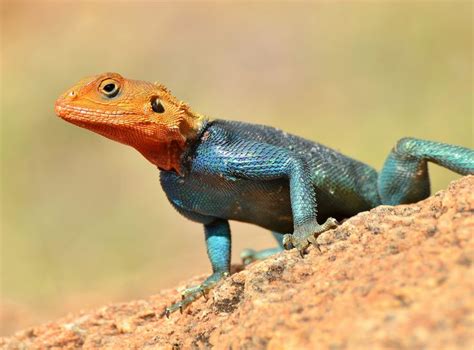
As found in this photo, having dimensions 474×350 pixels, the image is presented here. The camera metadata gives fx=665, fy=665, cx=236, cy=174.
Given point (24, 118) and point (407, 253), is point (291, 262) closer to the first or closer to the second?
point (407, 253)

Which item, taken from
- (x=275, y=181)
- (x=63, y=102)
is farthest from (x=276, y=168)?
(x=63, y=102)

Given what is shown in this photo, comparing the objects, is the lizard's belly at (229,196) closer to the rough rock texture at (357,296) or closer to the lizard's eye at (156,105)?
the lizard's eye at (156,105)

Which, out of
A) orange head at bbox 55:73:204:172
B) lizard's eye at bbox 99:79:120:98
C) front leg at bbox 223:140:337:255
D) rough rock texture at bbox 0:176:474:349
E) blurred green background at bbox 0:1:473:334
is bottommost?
rough rock texture at bbox 0:176:474:349

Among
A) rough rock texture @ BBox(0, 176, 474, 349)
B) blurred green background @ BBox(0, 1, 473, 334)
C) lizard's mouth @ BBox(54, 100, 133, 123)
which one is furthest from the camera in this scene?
blurred green background @ BBox(0, 1, 473, 334)

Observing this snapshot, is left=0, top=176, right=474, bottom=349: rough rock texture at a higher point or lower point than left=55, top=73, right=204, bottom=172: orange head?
lower

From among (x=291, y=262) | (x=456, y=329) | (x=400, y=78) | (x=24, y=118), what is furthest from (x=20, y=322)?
(x=24, y=118)

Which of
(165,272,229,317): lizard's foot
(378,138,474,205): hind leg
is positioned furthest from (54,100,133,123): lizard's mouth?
(378,138,474,205): hind leg

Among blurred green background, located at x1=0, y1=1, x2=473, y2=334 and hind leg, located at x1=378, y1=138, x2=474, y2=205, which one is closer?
hind leg, located at x1=378, y1=138, x2=474, y2=205

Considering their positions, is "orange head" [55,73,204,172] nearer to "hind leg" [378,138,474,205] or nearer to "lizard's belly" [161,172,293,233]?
"lizard's belly" [161,172,293,233]

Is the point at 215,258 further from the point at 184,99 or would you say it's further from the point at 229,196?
the point at 184,99
